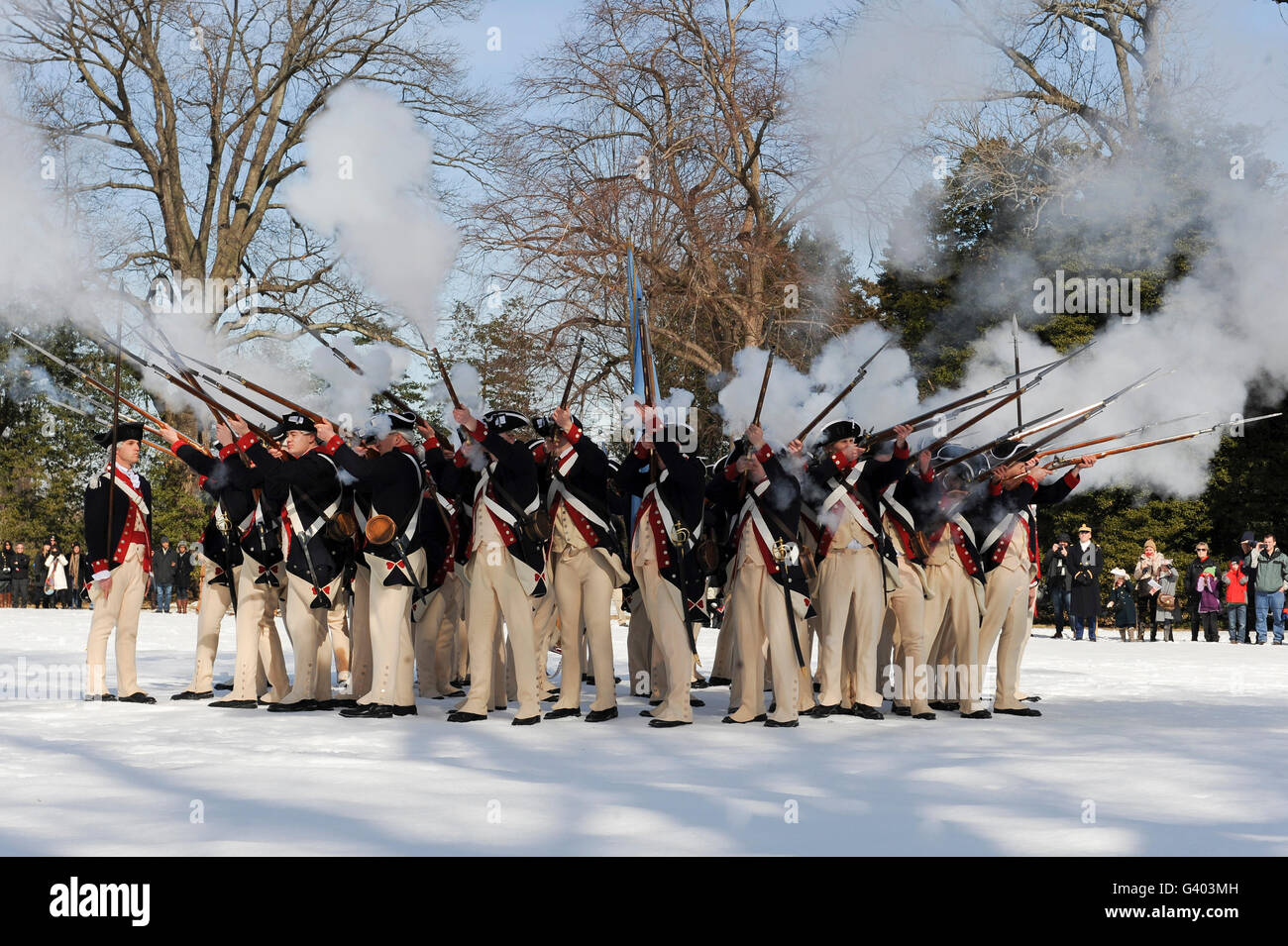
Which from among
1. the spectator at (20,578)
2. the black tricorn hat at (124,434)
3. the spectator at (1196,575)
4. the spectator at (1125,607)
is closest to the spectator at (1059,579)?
the spectator at (1125,607)

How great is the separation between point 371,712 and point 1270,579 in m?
14.8

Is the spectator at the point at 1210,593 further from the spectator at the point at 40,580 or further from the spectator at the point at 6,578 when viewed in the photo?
the spectator at the point at 6,578

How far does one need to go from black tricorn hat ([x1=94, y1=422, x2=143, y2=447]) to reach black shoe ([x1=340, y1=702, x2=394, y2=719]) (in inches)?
101

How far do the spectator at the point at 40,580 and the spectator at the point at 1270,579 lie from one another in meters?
23.2

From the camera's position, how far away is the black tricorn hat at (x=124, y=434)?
968 centimetres

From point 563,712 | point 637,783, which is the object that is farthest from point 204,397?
point 637,783

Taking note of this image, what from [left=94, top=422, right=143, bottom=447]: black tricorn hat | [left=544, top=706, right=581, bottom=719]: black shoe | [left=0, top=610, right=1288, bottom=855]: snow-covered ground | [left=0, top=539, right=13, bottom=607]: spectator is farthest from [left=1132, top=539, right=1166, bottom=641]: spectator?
[left=0, top=539, right=13, bottom=607]: spectator

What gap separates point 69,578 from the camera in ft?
98.3

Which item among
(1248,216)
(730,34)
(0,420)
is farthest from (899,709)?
(0,420)

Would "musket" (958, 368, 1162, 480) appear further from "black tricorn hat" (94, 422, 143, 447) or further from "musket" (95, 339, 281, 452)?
"black tricorn hat" (94, 422, 143, 447)

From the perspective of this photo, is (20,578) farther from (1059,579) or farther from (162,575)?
(1059,579)

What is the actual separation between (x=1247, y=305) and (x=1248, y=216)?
141cm

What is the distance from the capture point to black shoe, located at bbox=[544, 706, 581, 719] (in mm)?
8773
